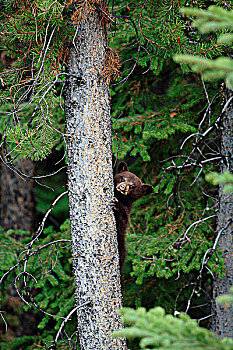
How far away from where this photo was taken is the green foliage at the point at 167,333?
1.41 m

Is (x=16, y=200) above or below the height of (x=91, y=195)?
above

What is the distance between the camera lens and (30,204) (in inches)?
332

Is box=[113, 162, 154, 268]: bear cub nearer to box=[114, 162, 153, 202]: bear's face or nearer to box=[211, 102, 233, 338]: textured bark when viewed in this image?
box=[114, 162, 153, 202]: bear's face

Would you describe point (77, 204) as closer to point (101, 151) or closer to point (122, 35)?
point (101, 151)

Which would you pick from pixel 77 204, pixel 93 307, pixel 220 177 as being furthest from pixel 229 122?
pixel 220 177

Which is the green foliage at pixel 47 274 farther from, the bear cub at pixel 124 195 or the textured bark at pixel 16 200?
the textured bark at pixel 16 200

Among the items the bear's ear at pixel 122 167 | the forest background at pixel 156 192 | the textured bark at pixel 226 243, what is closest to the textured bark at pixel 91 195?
the forest background at pixel 156 192

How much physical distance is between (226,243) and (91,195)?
2.58m

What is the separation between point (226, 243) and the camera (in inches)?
195

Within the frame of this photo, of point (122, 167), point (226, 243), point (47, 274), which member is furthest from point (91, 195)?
point (226, 243)

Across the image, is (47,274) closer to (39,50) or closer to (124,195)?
(124,195)

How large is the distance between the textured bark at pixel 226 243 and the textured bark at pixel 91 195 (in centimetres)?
214

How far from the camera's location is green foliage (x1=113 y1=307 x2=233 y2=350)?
1409 mm

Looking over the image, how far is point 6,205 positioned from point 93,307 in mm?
5752
